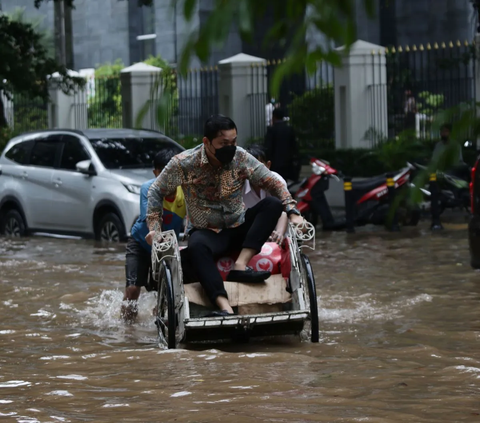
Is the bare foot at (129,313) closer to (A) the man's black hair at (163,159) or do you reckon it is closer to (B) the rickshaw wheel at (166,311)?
(B) the rickshaw wheel at (166,311)

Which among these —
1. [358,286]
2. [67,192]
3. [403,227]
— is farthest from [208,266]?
[403,227]

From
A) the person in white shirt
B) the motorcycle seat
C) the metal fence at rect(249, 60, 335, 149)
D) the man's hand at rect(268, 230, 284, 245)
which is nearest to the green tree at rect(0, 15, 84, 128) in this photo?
the metal fence at rect(249, 60, 335, 149)

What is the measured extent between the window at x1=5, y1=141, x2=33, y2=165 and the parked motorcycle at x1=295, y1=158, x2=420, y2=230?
4.09 metres

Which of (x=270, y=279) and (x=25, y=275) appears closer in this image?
(x=270, y=279)

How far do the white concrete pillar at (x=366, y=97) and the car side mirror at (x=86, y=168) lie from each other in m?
7.98

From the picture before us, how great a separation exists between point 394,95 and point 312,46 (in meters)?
20.1

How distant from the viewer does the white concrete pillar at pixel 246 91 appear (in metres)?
24.6

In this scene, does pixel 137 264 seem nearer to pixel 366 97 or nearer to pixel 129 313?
pixel 129 313

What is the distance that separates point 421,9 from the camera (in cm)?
3588

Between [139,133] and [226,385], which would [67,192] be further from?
[226,385]

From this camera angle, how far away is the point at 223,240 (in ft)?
25.9

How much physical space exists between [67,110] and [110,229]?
14.0 m

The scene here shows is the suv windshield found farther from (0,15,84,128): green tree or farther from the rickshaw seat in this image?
the rickshaw seat

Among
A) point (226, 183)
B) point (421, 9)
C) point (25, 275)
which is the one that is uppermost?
point (421, 9)
